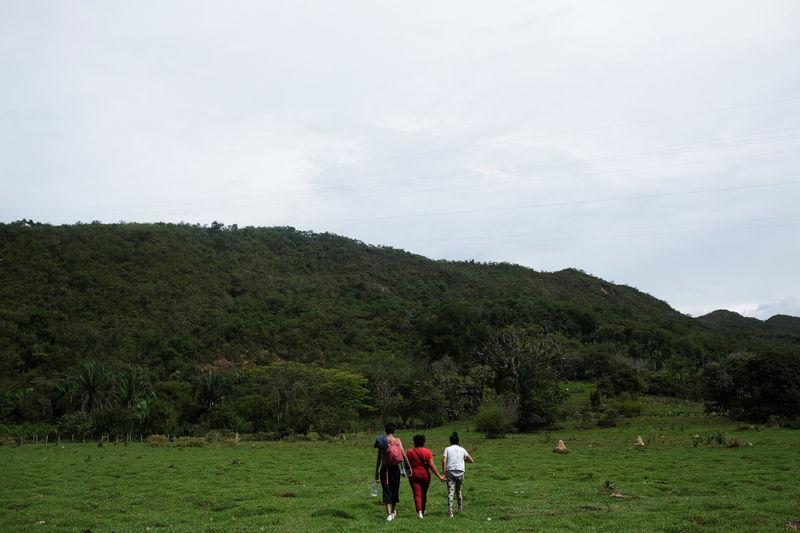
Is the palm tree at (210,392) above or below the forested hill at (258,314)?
below

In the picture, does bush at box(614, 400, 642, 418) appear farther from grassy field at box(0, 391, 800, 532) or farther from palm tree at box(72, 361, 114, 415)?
palm tree at box(72, 361, 114, 415)

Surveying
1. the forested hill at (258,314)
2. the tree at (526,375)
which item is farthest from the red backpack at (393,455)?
the forested hill at (258,314)

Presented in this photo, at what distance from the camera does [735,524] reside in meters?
9.27

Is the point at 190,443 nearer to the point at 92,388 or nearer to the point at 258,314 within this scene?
the point at 92,388

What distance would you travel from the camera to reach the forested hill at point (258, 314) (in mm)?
68312

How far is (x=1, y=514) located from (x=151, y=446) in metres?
27.9

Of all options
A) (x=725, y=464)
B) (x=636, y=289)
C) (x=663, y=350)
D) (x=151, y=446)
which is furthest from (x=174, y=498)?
(x=636, y=289)

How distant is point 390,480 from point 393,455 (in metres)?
0.62

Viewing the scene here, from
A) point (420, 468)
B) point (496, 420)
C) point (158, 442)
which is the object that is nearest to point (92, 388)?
point (158, 442)

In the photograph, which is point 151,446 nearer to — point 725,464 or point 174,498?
point 174,498

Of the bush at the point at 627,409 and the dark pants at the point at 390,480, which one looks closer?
the dark pants at the point at 390,480

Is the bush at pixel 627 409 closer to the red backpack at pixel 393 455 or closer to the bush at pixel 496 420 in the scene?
the bush at pixel 496 420

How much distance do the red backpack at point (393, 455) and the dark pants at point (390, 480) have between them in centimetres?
14

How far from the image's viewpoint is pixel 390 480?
1057 cm
